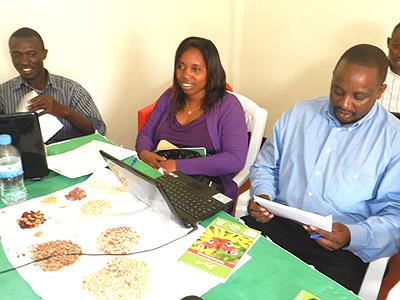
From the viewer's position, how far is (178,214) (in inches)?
41.1

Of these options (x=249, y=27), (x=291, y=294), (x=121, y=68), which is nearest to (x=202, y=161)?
(x=291, y=294)

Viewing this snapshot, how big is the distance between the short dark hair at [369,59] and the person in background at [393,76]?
81 cm

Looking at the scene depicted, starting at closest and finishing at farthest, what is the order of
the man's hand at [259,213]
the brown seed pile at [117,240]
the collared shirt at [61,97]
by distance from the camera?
the brown seed pile at [117,240] → the man's hand at [259,213] → the collared shirt at [61,97]

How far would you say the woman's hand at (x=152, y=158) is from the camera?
170cm

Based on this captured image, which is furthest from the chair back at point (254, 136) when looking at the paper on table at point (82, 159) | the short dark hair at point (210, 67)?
the paper on table at point (82, 159)

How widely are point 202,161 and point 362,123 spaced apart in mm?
700

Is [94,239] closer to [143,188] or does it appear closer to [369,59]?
[143,188]

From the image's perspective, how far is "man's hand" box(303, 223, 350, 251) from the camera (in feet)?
3.92

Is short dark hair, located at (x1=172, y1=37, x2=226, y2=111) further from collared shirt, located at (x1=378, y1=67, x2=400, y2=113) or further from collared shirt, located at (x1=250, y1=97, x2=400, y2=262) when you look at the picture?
collared shirt, located at (x1=378, y1=67, x2=400, y2=113)

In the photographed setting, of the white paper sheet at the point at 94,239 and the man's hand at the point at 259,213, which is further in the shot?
the man's hand at the point at 259,213

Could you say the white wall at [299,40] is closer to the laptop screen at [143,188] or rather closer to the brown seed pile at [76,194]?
the laptop screen at [143,188]

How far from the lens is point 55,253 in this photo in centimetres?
95

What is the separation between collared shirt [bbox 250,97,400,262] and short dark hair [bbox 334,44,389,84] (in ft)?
0.47

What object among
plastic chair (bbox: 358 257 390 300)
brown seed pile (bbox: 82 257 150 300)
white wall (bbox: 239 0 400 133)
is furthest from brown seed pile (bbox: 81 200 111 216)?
white wall (bbox: 239 0 400 133)
